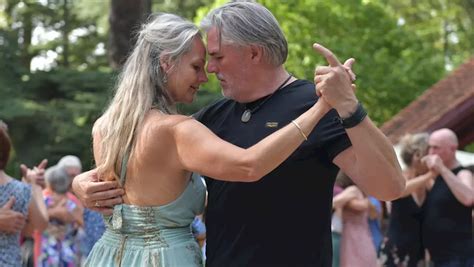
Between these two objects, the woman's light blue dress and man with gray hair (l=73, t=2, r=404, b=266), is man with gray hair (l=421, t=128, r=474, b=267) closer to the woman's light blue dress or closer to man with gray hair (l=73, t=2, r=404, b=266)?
man with gray hair (l=73, t=2, r=404, b=266)

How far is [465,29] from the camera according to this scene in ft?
133

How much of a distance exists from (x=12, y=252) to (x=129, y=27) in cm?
811

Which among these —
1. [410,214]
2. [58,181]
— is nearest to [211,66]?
[410,214]

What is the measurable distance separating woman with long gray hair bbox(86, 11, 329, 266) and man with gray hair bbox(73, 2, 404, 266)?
0.25ft

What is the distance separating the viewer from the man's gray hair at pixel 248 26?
4207 millimetres

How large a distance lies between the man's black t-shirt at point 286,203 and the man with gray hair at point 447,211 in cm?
469

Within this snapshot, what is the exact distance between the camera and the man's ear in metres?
4.23

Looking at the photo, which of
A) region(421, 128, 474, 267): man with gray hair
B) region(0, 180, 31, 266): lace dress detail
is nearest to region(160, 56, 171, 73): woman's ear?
region(0, 180, 31, 266): lace dress detail

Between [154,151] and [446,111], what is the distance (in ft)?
48.1

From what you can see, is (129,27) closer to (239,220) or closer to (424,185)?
→ (424,185)

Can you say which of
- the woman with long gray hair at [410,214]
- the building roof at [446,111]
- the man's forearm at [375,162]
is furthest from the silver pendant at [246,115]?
the building roof at [446,111]

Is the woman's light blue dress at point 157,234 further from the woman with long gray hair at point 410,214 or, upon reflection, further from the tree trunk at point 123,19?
the tree trunk at point 123,19

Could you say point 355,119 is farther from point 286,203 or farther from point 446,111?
point 446,111

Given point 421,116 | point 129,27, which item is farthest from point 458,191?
point 421,116
